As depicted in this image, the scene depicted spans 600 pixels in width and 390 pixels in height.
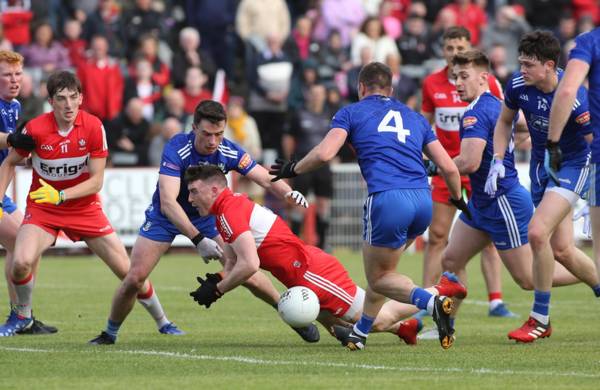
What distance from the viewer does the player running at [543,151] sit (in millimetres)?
10156

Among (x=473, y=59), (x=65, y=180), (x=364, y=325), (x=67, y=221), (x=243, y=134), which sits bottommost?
(x=243, y=134)

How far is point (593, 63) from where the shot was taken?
9.31m

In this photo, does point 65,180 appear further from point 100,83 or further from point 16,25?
point 16,25

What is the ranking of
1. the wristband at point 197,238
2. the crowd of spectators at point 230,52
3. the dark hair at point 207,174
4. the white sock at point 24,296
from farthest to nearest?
1. the crowd of spectators at point 230,52
2. the white sock at point 24,296
3. the wristband at point 197,238
4. the dark hair at point 207,174

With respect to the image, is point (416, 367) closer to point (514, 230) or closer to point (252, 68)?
point (514, 230)

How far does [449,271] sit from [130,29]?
1312cm

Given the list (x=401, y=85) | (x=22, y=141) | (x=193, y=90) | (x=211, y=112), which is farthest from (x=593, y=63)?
(x=193, y=90)

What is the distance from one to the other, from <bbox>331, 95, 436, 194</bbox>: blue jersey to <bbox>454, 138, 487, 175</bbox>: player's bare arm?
1166 mm

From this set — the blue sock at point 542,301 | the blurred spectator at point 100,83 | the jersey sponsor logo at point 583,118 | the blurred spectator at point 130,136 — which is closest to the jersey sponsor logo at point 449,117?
the jersey sponsor logo at point 583,118

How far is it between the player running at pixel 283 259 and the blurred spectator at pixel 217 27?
13996 mm

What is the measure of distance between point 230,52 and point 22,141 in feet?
44.0

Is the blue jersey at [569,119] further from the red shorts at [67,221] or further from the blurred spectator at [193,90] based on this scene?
the blurred spectator at [193,90]

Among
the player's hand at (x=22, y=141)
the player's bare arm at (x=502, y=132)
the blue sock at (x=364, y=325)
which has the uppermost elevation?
the player's bare arm at (x=502, y=132)

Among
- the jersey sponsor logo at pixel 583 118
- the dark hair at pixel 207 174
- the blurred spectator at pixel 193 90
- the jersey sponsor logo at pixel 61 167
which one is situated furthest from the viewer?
the blurred spectator at pixel 193 90
